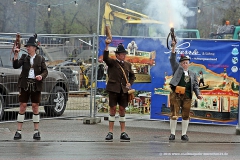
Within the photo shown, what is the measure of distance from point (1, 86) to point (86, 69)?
6.98 ft

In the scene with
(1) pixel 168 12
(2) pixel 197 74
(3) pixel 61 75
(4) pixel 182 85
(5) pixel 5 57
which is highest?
(1) pixel 168 12

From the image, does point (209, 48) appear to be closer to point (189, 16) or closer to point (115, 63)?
point (115, 63)

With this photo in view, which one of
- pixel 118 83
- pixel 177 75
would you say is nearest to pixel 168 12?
pixel 177 75

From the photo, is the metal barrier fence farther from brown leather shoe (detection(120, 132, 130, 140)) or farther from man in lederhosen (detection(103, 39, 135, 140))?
brown leather shoe (detection(120, 132, 130, 140))

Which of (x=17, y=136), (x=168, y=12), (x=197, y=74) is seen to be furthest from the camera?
(x=168, y=12)

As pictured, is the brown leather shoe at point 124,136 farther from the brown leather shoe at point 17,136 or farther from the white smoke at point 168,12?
the white smoke at point 168,12

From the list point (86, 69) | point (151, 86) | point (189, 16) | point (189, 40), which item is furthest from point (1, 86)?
point (189, 16)

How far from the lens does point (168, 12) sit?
23.2 m

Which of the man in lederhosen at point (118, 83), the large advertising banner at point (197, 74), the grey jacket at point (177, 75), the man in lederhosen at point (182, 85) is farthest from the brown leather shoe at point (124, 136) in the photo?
the large advertising banner at point (197, 74)

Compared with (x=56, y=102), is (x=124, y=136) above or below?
below

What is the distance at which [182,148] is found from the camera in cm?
1177

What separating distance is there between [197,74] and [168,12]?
8.77m

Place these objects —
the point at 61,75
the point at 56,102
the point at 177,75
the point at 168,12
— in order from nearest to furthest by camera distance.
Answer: the point at 177,75 < the point at 56,102 < the point at 61,75 < the point at 168,12

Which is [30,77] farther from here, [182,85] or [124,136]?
[182,85]
